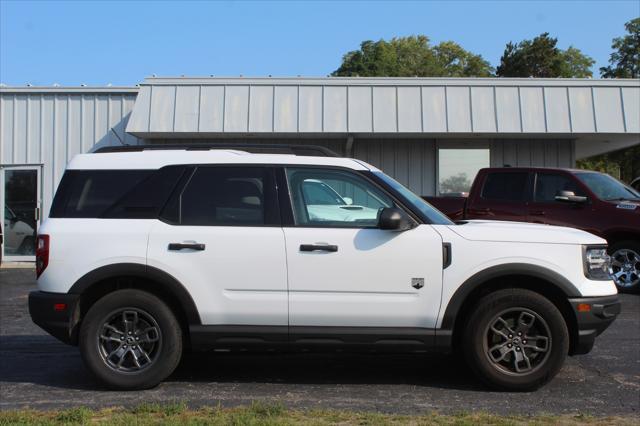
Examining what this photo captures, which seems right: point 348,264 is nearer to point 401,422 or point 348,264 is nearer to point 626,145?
point 401,422

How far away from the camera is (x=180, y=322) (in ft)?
18.4

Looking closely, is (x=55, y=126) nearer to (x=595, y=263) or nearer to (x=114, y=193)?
(x=114, y=193)

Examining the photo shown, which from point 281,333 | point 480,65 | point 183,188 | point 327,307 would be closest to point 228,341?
point 281,333

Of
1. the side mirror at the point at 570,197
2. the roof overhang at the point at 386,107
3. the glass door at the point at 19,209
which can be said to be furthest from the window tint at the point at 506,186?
the glass door at the point at 19,209

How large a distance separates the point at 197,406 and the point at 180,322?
31.2 inches

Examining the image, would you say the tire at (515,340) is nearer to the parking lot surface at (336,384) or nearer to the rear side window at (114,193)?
the parking lot surface at (336,384)

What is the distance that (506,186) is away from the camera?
11.2 metres

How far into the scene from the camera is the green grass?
4.58 m

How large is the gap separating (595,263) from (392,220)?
1.72m

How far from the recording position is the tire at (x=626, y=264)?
10.4m

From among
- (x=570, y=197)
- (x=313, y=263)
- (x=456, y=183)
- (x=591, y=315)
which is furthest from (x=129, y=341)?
(x=456, y=183)

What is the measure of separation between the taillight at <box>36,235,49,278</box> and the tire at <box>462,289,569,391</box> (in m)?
3.44

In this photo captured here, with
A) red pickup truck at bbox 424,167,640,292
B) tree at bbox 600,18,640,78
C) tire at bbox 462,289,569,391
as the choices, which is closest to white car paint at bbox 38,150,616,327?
tire at bbox 462,289,569,391

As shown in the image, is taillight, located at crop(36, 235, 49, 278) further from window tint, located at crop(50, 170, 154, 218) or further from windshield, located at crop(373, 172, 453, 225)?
windshield, located at crop(373, 172, 453, 225)
